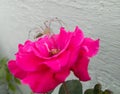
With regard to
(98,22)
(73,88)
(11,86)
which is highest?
(98,22)

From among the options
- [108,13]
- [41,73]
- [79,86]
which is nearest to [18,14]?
[108,13]

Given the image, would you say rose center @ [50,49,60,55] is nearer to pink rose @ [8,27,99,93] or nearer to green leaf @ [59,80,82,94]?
pink rose @ [8,27,99,93]

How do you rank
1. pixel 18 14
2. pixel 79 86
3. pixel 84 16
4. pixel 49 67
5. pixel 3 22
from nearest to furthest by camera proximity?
pixel 49 67, pixel 79 86, pixel 84 16, pixel 18 14, pixel 3 22

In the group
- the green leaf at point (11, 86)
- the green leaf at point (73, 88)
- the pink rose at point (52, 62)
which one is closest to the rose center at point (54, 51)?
the pink rose at point (52, 62)

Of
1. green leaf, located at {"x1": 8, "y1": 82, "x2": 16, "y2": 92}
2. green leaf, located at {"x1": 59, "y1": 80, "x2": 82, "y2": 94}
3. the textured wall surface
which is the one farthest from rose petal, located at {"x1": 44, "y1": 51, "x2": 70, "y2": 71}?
green leaf, located at {"x1": 8, "y1": 82, "x2": 16, "y2": 92}

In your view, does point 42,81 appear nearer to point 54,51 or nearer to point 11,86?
point 54,51

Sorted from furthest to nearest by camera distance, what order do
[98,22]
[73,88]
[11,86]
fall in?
[11,86]
[98,22]
[73,88]

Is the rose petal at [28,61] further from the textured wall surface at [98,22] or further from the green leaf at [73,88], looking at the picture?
the textured wall surface at [98,22]

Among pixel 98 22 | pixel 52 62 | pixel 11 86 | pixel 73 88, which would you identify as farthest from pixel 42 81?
pixel 11 86

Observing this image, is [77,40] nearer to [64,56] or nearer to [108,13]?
[64,56]
